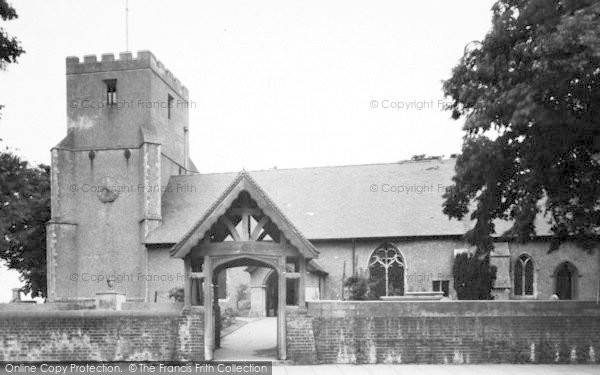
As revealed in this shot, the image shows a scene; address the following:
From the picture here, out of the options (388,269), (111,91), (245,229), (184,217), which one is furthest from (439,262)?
(111,91)

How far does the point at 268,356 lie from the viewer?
16.1 meters

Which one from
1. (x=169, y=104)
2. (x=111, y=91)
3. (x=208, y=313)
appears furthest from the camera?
(x=169, y=104)

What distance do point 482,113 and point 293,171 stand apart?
842 inches

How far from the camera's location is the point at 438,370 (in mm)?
14625

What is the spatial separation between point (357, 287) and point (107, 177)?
1600 centimetres

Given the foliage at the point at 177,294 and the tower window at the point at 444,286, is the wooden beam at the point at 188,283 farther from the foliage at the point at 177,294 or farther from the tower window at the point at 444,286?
the tower window at the point at 444,286

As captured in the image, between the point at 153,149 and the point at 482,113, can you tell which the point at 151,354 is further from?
the point at 153,149

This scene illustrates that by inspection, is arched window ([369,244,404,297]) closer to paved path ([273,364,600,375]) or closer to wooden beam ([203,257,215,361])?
paved path ([273,364,600,375])

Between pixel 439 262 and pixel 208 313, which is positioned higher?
pixel 439 262

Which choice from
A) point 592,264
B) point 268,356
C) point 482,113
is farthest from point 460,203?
point 592,264

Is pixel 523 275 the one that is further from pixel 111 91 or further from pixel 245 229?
pixel 111 91

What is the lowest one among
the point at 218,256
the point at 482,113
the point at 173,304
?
the point at 173,304

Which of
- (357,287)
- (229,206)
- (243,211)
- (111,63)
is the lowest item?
(357,287)

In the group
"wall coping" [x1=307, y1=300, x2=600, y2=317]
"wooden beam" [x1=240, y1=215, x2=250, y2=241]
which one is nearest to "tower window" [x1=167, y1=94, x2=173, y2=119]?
"wooden beam" [x1=240, y1=215, x2=250, y2=241]
